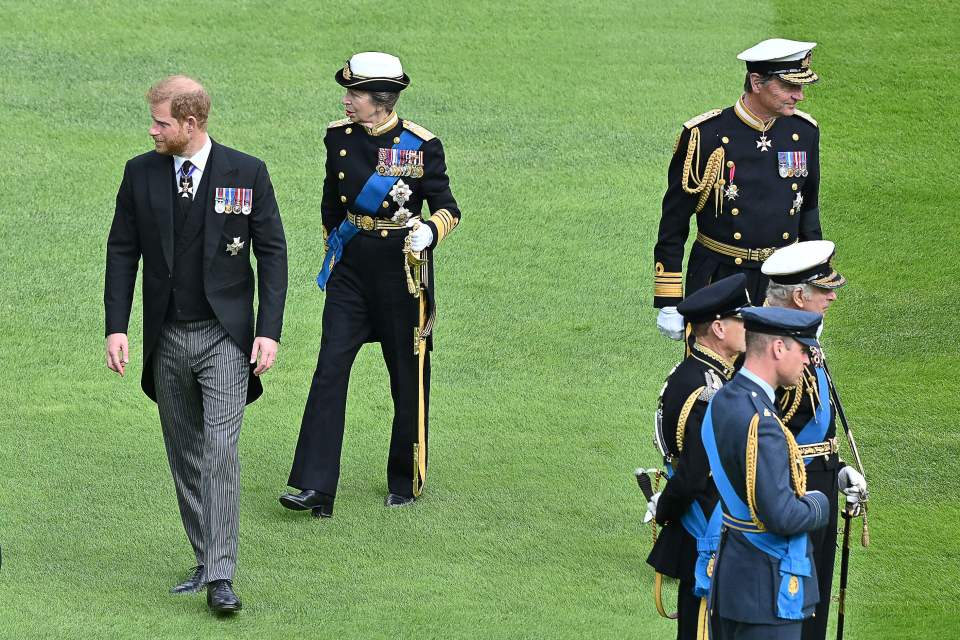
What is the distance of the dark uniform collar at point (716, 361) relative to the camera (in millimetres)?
5316

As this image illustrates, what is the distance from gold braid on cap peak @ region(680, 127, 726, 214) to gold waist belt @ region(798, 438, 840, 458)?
1.66 m

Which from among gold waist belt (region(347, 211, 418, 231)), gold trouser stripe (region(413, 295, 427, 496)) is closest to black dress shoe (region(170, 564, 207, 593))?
gold trouser stripe (region(413, 295, 427, 496))

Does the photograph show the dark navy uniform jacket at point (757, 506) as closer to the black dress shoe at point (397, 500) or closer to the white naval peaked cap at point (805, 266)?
the white naval peaked cap at point (805, 266)

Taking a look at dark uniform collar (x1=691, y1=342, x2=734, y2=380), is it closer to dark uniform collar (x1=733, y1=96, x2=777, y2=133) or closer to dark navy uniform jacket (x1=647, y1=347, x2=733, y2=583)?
dark navy uniform jacket (x1=647, y1=347, x2=733, y2=583)

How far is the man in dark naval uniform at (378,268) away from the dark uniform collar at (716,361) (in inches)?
77.2

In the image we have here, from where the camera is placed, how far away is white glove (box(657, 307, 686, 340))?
667 centimetres

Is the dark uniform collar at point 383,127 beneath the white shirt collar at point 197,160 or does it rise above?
→ above

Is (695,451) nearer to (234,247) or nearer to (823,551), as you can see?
(823,551)

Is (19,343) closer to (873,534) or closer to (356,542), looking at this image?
(356,542)

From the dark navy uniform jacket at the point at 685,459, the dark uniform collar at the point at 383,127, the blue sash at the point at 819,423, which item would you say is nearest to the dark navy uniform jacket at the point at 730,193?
the dark uniform collar at the point at 383,127

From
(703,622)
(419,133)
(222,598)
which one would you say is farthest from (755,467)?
(419,133)

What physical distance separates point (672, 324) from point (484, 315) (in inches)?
103

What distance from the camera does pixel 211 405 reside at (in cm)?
624

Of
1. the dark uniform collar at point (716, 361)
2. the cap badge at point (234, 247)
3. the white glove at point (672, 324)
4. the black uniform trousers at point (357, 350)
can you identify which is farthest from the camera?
the black uniform trousers at point (357, 350)
